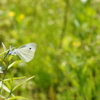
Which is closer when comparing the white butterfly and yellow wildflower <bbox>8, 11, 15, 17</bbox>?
the white butterfly

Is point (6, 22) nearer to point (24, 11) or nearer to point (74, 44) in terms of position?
point (24, 11)

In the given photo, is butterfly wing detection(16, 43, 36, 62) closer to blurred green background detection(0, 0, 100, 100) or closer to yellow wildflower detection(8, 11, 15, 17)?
blurred green background detection(0, 0, 100, 100)

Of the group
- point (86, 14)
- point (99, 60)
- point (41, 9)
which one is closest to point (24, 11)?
point (41, 9)

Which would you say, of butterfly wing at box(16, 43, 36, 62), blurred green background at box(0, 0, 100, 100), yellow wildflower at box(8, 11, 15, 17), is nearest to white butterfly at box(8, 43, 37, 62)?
butterfly wing at box(16, 43, 36, 62)

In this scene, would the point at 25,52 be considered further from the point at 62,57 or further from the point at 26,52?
the point at 62,57

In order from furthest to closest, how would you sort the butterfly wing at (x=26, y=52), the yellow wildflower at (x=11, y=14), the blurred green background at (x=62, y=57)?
1. the yellow wildflower at (x=11, y=14)
2. the blurred green background at (x=62, y=57)
3. the butterfly wing at (x=26, y=52)

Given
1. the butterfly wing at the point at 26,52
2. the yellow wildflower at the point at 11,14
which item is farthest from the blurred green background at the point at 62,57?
the butterfly wing at the point at 26,52

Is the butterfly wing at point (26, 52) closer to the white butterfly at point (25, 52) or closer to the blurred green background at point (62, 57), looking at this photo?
the white butterfly at point (25, 52)

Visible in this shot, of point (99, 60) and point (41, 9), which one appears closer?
point (99, 60)
